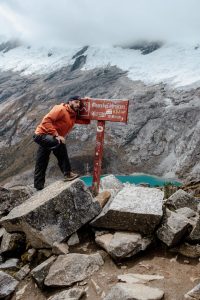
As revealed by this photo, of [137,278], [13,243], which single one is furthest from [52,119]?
[137,278]

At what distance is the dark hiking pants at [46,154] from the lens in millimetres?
11133

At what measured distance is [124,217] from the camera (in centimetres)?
891

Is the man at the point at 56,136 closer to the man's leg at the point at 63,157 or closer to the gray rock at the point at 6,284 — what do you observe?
the man's leg at the point at 63,157

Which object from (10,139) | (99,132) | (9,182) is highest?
(99,132)

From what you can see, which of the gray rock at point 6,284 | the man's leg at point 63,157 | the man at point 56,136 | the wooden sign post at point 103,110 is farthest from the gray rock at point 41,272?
the wooden sign post at point 103,110

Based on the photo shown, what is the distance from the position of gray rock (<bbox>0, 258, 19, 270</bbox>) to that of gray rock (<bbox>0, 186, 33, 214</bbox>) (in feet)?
7.15

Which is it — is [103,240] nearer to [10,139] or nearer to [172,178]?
[172,178]

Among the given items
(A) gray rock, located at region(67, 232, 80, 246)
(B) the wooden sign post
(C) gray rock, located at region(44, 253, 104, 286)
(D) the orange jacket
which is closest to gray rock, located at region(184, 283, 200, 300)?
(C) gray rock, located at region(44, 253, 104, 286)

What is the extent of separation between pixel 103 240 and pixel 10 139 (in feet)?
546

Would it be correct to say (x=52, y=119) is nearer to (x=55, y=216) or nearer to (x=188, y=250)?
(x=55, y=216)

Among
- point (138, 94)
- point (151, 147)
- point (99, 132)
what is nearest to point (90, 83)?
point (138, 94)

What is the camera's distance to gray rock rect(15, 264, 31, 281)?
862 cm

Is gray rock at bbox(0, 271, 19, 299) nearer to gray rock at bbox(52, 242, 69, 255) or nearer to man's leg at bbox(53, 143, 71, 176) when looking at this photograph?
gray rock at bbox(52, 242, 69, 255)

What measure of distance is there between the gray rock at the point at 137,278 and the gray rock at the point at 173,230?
1107 mm
